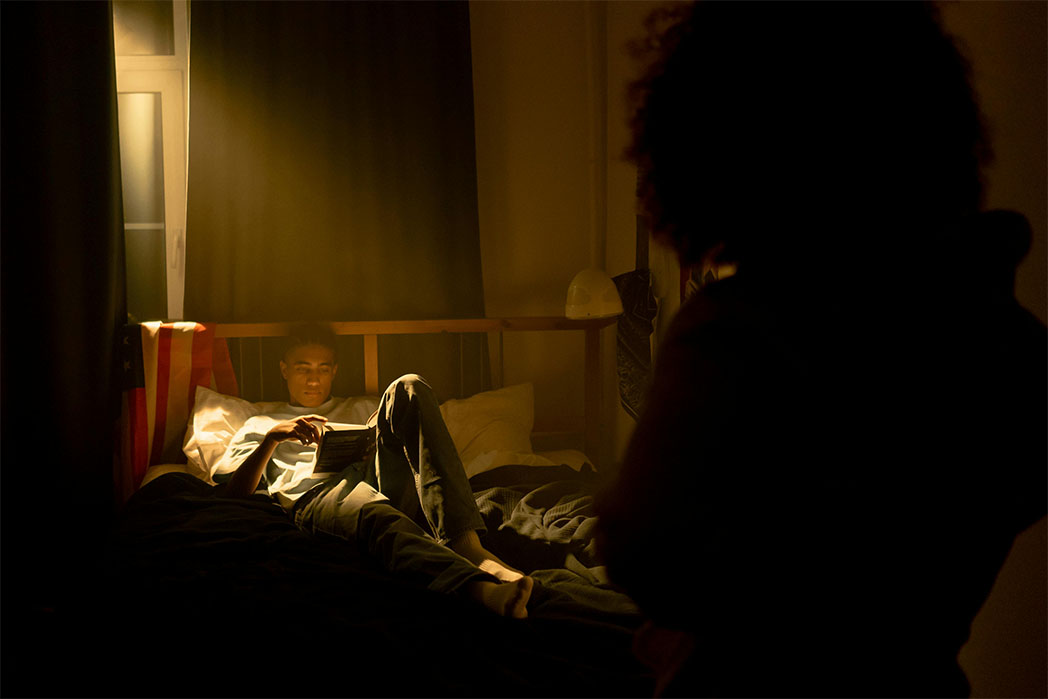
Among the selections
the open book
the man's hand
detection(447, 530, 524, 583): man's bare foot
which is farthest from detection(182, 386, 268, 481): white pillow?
detection(447, 530, 524, 583): man's bare foot

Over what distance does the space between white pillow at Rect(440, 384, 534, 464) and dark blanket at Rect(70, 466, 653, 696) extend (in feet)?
2.19

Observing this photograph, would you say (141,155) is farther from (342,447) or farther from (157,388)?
(342,447)

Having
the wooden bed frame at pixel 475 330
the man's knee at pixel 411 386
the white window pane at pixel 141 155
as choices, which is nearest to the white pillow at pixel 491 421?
the wooden bed frame at pixel 475 330

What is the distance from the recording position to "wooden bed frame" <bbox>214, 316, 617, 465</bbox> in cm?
265

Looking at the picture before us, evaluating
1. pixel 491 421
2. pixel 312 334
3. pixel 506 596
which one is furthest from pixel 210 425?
pixel 506 596

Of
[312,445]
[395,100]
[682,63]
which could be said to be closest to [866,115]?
[682,63]

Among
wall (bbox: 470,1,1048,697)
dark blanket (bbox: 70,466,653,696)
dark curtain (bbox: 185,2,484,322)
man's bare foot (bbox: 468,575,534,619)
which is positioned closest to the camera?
dark blanket (bbox: 70,466,653,696)

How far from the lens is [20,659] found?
1.30 m

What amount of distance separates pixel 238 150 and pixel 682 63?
255cm

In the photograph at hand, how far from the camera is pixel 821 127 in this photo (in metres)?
0.52

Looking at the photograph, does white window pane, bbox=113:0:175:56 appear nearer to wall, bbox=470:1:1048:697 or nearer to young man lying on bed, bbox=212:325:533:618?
wall, bbox=470:1:1048:697

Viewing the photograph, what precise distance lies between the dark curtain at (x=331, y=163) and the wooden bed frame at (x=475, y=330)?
0.21m

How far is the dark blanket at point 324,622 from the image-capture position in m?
1.11

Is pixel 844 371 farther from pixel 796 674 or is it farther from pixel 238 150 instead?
pixel 238 150
